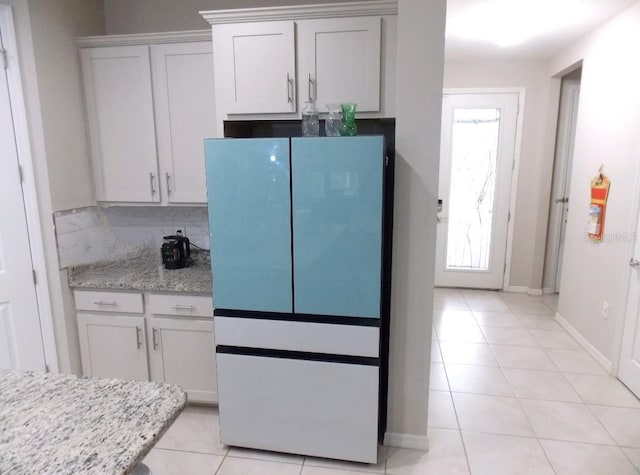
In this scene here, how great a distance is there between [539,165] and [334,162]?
360 centimetres

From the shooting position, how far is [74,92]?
2512 millimetres

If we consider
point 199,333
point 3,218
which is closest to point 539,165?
point 199,333

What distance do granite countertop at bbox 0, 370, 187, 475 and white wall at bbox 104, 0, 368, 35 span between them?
2.42 metres

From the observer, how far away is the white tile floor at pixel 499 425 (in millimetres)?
2092

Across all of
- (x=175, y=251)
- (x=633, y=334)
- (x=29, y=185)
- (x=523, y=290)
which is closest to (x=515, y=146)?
(x=523, y=290)

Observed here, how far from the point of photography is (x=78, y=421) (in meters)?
0.96

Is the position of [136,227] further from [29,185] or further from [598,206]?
[598,206]

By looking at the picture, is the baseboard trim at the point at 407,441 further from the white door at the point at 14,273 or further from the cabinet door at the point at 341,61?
the white door at the point at 14,273

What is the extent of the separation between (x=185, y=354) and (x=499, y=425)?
199 centimetres

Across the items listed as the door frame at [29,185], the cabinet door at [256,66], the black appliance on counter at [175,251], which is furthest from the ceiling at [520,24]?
the door frame at [29,185]

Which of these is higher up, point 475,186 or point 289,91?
point 289,91

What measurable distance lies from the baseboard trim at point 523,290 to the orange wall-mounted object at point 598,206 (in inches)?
64.2

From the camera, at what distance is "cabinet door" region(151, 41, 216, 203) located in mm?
2443

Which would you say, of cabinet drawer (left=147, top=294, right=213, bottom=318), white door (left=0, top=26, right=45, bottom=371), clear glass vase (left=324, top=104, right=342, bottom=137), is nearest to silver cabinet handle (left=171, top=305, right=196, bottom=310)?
cabinet drawer (left=147, top=294, right=213, bottom=318)
